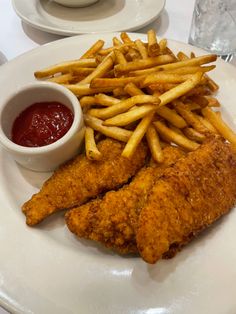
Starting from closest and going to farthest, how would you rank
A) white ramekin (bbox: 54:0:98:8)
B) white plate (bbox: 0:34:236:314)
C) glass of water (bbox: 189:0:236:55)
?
1. white plate (bbox: 0:34:236:314)
2. glass of water (bbox: 189:0:236:55)
3. white ramekin (bbox: 54:0:98:8)

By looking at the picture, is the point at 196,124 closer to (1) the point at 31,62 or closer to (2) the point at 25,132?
(2) the point at 25,132

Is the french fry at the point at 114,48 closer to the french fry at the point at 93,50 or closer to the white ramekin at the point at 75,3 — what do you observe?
the french fry at the point at 93,50

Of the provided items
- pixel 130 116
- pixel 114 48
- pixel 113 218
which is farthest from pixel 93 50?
pixel 113 218

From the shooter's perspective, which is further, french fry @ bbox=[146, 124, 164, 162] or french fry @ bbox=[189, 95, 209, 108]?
french fry @ bbox=[189, 95, 209, 108]

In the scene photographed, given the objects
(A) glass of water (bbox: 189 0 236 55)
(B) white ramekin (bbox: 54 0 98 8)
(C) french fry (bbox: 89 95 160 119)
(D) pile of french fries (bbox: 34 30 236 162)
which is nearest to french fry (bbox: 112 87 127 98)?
→ (D) pile of french fries (bbox: 34 30 236 162)

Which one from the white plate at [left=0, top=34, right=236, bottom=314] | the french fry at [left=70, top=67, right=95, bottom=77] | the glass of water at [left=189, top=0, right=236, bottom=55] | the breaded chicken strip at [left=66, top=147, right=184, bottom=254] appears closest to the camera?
the white plate at [left=0, top=34, right=236, bottom=314]

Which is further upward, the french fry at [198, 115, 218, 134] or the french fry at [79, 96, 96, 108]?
the french fry at [79, 96, 96, 108]

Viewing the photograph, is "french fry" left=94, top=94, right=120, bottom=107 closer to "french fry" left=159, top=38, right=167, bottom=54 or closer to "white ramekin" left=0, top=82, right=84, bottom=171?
"white ramekin" left=0, top=82, right=84, bottom=171
